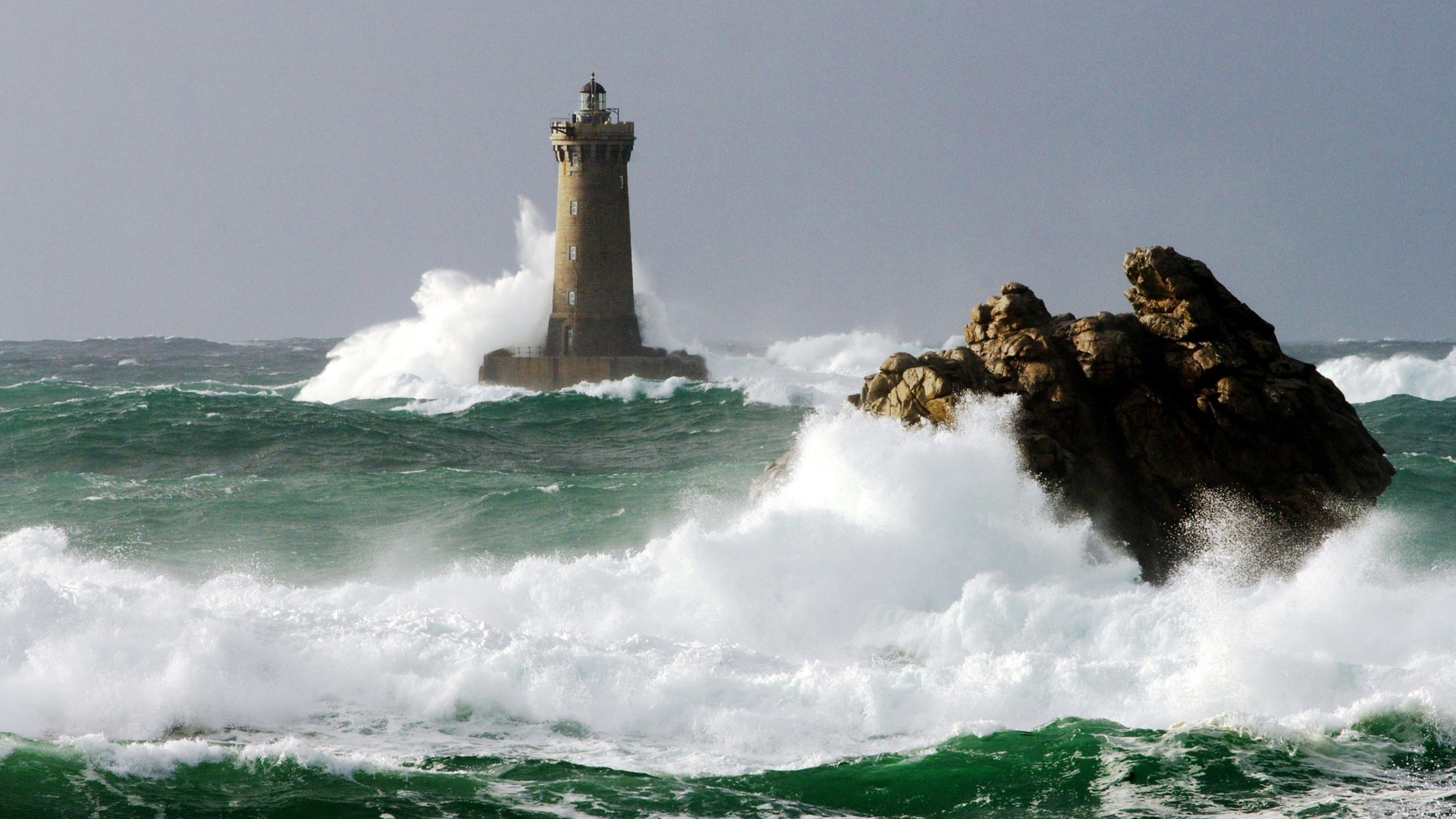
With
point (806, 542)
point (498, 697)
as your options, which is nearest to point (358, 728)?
point (498, 697)

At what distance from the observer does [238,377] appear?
2044 inches

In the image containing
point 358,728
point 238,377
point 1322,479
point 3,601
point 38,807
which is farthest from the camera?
point 238,377

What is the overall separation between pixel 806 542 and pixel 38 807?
24.0 feet

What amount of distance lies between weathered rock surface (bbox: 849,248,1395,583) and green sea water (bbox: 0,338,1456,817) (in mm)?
443

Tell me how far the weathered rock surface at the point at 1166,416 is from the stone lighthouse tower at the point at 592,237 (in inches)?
1029

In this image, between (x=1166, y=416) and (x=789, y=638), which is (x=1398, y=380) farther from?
(x=789, y=638)

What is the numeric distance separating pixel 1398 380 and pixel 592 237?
2357cm

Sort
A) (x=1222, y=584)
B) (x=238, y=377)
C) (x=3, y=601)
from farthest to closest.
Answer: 1. (x=238, y=377)
2. (x=1222, y=584)
3. (x=3, y=601)

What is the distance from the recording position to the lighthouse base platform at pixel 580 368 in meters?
39.3

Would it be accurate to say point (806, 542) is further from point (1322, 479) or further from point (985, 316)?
point (1322, 479)

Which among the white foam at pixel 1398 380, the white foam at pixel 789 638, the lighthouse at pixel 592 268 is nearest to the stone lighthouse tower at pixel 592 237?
the lighthouse at pixel 592 268

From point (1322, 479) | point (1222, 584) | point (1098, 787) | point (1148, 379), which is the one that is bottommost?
point (1098, 787)

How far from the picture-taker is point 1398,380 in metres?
37.4

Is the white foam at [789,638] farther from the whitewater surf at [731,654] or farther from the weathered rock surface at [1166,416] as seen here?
the weathered rock surface at [1166,416]
